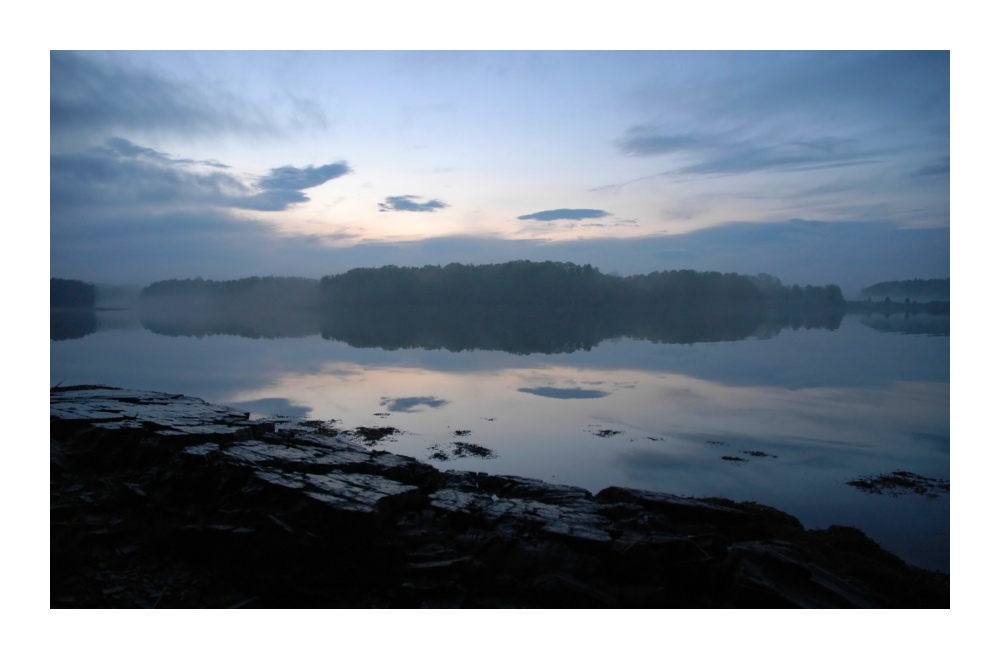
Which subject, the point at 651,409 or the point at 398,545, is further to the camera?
the point at 651,409

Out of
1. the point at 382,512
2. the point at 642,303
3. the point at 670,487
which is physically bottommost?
the point at 670,487

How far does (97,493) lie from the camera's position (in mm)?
7488

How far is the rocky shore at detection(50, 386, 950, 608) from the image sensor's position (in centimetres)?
571

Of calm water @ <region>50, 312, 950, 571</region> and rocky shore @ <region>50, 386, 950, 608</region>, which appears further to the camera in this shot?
calm water @ <region>50, 312, 950, 571</region>

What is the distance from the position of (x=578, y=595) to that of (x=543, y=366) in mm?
21390

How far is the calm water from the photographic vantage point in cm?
1046

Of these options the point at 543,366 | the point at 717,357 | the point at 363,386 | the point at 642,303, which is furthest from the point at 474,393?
the point at 642,303

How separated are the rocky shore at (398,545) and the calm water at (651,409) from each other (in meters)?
2.17

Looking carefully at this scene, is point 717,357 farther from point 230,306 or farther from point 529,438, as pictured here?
point 230,306

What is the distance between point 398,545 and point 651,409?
484 inches

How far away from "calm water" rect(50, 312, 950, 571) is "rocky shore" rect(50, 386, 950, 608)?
2174 millimetres

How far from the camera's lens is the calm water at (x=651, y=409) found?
34.3ft

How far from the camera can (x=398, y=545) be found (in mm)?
6473

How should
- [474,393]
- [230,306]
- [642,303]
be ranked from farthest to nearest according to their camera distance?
[230,306]
[642,303]
[474,393]
